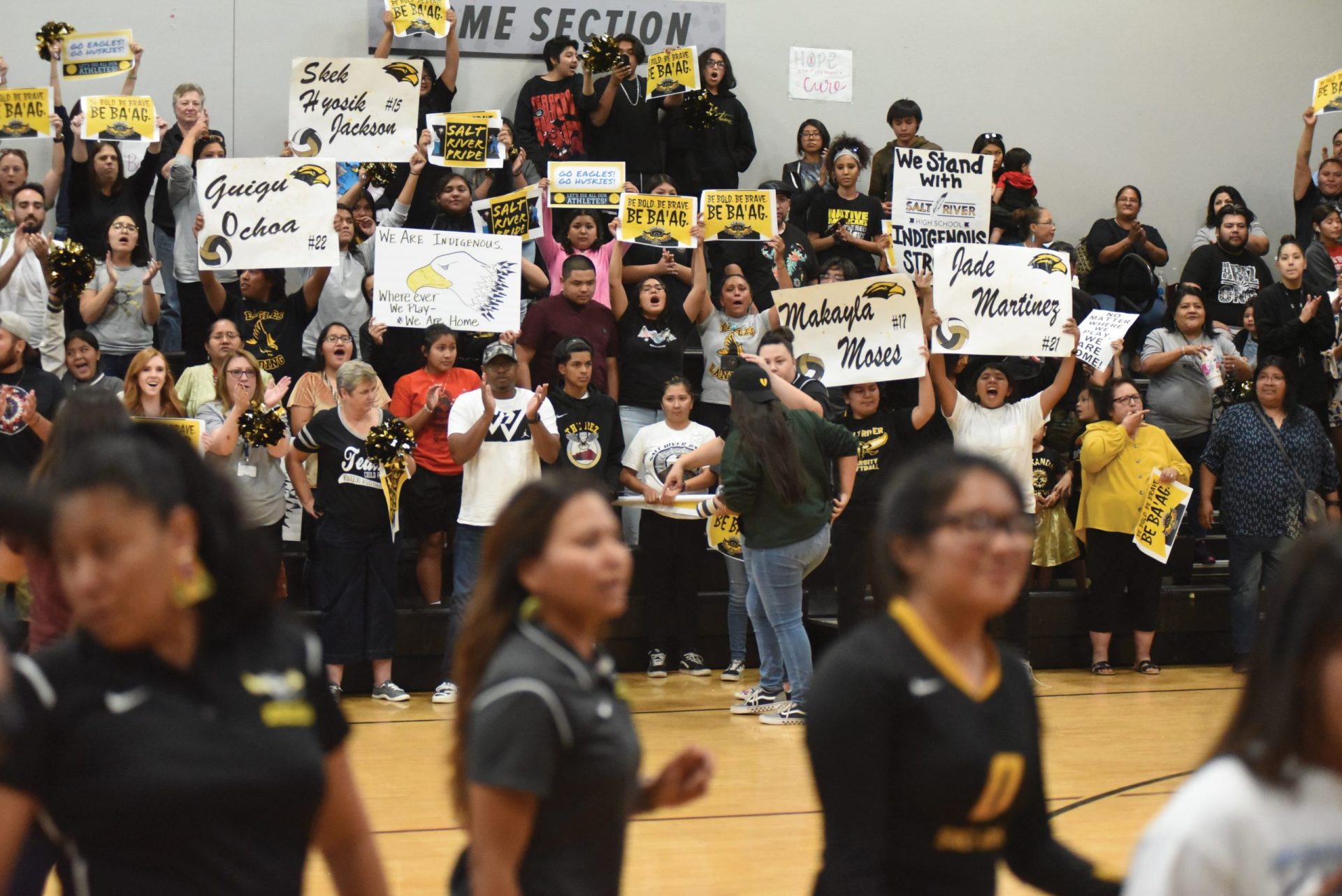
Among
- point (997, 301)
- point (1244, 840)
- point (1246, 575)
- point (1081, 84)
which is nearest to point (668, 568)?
point (997, 301)

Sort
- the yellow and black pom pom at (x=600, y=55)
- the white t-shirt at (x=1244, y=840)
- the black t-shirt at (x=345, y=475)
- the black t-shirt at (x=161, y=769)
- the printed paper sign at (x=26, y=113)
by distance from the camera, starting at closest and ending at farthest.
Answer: the white t-shirt at (x=1244, y=840), the black t-shirt at (x=161, y=769), the black t-shirt at (x=345, y=475), the printed paper sign at (x=26, y=113), the yellow and black pom pom at (x=600, y=55)

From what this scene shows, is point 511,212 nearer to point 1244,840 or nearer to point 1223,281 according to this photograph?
point 1223,281

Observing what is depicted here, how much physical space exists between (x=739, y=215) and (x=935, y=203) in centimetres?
133

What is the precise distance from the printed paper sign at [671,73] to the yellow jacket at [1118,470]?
4006mm

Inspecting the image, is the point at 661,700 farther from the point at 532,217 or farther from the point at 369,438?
the point at 532,217

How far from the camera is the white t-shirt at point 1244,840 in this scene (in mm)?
1672

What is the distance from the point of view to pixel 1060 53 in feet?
46.5

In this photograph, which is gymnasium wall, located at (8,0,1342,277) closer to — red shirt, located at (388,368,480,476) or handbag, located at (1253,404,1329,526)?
red shirt, located at (388,368,480,476)

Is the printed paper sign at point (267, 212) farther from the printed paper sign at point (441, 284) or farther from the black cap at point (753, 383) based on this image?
the black cap at point (753, 383)

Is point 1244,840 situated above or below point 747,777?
above

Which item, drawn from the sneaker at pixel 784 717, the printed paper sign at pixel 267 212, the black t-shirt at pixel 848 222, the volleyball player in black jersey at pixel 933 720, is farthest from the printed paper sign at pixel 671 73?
the volleyball player in black jersey at pixel 933 720

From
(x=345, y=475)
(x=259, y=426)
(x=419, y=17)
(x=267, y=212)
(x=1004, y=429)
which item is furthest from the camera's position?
(x=419, y=17)

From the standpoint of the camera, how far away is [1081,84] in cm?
1425

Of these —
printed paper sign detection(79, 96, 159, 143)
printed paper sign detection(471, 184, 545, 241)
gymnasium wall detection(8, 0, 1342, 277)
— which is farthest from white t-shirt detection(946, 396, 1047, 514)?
gymnasium wall detection(8, 0, 1342, 277)
